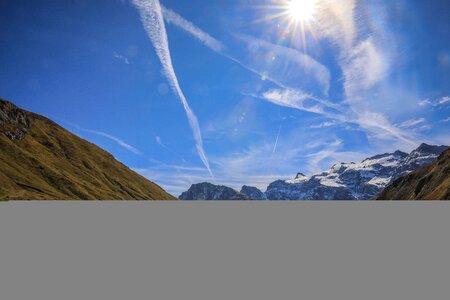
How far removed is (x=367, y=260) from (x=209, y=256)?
1541cm

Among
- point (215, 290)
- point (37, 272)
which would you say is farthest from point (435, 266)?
point (37, 272)

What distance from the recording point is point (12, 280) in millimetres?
24906

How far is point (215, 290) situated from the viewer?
893 inches

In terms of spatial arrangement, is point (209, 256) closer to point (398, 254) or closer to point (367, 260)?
point (367, 260)

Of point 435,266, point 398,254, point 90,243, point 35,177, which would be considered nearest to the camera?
point 435,266

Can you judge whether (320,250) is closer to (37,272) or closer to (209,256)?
(209,256)

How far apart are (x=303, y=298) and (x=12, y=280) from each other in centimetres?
2129

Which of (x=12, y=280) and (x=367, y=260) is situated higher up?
(x=367, y=260)

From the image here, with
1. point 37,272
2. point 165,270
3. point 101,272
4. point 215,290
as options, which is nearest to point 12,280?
point 37,272

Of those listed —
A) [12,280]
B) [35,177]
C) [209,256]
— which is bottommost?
[12,280]

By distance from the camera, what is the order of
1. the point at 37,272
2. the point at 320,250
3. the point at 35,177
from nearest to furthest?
the point at 37,272
the point at 320,250
the point at 35,177

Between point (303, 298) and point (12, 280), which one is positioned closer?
point (303, 298)

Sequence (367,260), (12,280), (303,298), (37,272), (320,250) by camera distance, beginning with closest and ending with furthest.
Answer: (303,298)
(12,280)
(37,272)
(367,260)
(320,250)

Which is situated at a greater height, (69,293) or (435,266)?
(435,266)
